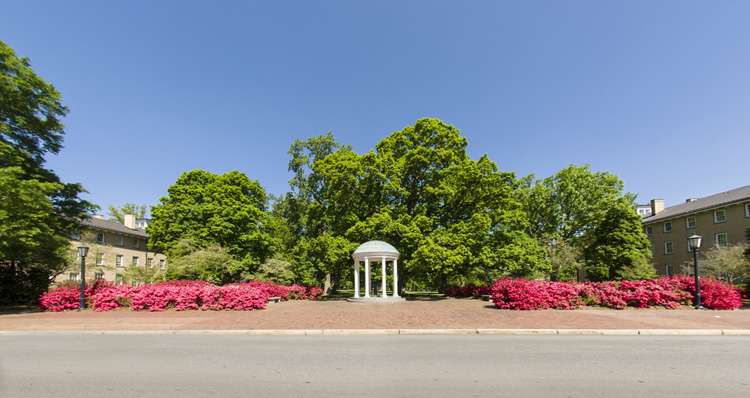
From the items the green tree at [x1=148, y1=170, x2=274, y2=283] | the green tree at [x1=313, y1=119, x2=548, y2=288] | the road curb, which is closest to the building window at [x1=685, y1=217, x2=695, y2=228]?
the green tree at [x1=313, y1=119, x2=548, y2=288]

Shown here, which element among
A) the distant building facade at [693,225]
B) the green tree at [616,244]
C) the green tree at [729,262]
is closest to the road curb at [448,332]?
the green tree at [729,262]

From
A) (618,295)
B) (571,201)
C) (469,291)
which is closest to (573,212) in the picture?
(571,201)

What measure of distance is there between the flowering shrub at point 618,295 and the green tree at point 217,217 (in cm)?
2196

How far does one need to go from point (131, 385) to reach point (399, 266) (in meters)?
26.5

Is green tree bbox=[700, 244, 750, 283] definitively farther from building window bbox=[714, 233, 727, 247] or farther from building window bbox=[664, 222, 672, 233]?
building window bbox=[664, 222, 672, 233]

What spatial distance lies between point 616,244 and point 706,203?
11.5 m

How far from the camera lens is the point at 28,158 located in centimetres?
2114

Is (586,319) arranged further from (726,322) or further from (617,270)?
(617,270)

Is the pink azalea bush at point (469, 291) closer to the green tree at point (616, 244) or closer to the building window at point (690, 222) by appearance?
the green tree at point (616, 244)

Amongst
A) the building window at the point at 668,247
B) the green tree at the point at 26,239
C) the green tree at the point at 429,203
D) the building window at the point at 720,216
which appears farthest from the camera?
the building window at the point at 668,247

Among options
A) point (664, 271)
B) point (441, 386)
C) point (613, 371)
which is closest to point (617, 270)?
point (664, 271)

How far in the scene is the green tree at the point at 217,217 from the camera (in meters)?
31.8

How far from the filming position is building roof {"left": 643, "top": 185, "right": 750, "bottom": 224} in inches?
1341

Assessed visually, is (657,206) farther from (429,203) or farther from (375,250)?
(375,250)
